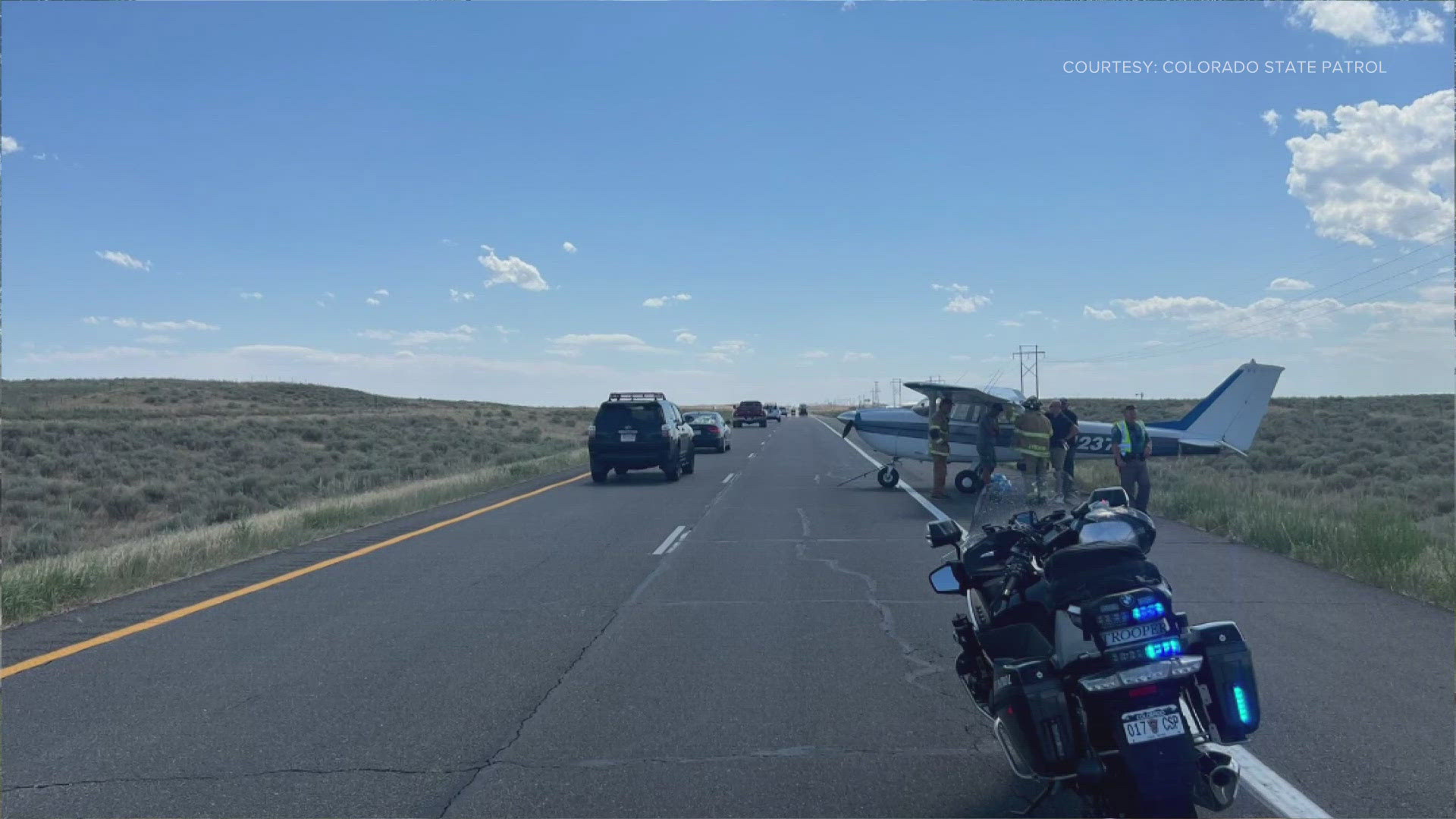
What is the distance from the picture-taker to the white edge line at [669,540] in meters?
13.4

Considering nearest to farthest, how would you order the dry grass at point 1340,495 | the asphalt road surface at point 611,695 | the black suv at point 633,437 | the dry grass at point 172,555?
the asphalt road surface at point 611,695 → the dry grass at point 172,555 → the dry grass at point 1340,495 → the black suv at point 633,437

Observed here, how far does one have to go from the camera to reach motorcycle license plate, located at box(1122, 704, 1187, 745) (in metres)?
3.96

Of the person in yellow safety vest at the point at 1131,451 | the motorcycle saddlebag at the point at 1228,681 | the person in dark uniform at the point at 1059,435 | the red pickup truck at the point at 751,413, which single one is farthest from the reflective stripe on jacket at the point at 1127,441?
the red pickup truck at the point at 751,413

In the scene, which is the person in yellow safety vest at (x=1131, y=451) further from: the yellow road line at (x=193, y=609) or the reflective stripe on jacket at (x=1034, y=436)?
the yellow road line at (x=193, y=609)

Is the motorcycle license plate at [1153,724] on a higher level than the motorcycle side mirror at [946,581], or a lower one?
lower

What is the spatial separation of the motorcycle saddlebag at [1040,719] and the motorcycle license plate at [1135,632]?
1.04ft

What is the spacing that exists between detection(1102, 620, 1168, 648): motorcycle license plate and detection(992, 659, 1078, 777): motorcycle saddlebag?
1.04ft

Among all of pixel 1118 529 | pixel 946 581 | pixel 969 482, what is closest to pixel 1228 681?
pixel 1118 529

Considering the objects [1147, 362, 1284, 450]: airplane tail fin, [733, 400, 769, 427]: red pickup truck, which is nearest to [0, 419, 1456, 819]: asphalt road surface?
[1147, 362, 1284, 450]: airplane tail fin

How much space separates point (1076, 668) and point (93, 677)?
6.44 m

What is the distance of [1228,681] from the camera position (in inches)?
166

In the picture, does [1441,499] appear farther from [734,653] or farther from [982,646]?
[982,646]

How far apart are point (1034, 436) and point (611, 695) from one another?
1226cm

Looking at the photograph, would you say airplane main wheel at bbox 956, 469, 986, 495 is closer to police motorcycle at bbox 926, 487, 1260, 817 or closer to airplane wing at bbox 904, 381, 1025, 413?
airplane wing at bbox 904, 381, 1025, 413
